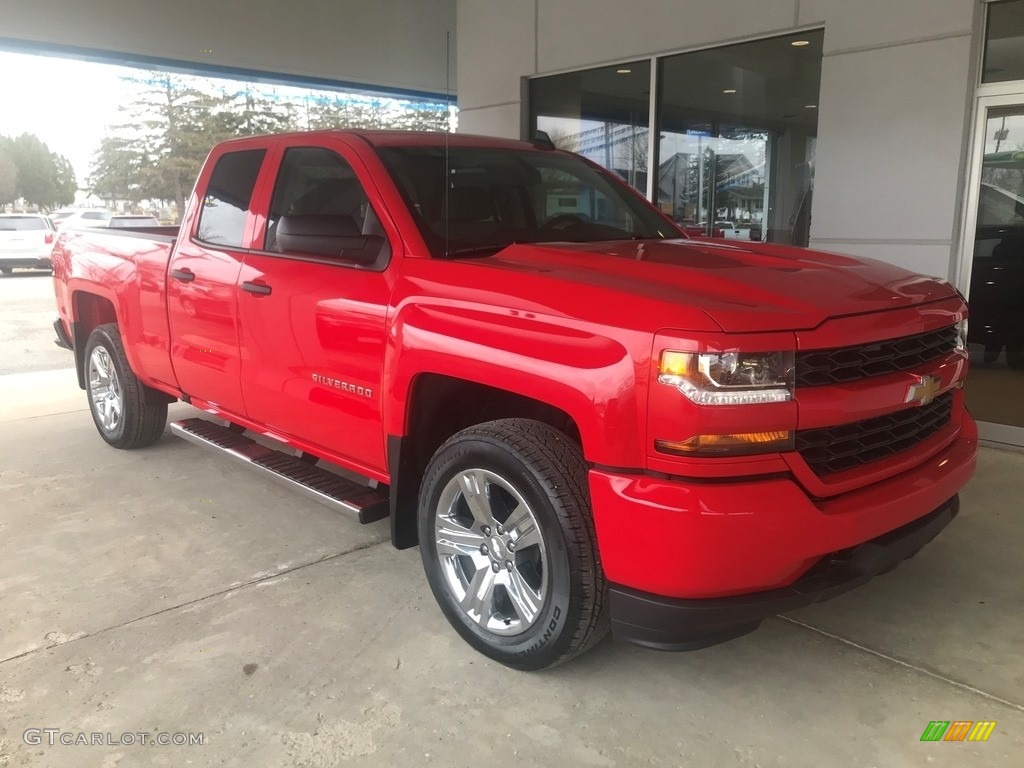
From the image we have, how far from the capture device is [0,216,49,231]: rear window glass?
8602mm

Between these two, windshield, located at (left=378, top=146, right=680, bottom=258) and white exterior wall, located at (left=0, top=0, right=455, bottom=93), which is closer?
windshield, located at (left=378, top=146, right=680, bottom=258)

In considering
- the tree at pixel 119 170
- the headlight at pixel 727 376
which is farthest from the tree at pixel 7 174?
the headlight at pixel 727 376

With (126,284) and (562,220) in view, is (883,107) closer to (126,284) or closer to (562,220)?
(562,220)

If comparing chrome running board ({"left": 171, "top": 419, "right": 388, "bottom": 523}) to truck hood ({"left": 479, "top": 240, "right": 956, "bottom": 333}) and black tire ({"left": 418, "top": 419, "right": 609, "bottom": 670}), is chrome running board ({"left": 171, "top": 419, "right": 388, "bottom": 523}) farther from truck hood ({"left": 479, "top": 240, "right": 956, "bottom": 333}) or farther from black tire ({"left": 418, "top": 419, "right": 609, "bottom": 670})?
truck hood ({"left": 479, "top": 240, "right": 956, "bottom": 333})

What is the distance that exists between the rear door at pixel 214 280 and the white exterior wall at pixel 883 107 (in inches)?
172

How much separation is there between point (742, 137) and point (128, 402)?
19.0ft

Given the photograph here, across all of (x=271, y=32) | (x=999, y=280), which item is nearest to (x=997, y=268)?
(x=999, y=280)

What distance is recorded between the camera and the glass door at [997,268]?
5516mm

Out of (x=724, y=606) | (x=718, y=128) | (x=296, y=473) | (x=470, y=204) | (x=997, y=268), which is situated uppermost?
(x=718, y=128)

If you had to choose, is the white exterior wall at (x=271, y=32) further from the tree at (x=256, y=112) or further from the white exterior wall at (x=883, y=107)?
the white exterior wall at (x=883, y=107)

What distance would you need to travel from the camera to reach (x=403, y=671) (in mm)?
2873

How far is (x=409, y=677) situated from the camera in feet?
9.30

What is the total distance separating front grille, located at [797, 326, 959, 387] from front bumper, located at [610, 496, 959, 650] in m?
0.54

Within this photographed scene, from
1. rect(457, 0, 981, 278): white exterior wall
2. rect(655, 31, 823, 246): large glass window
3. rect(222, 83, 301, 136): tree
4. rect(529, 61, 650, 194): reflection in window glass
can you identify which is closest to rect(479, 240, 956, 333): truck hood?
rect(457, 0, 981, 278): white exterior wall
